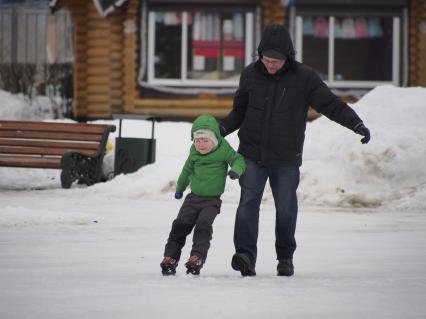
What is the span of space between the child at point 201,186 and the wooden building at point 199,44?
50.4 ft

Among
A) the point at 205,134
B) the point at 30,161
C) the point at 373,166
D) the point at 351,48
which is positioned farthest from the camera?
the point at 351,48

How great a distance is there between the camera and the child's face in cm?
729

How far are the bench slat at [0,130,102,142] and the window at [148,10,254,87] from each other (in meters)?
6.21

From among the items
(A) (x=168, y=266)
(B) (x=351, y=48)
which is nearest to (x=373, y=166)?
(A) (x=168, y=266)

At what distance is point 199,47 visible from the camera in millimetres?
23281

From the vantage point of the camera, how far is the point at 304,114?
7461 mm

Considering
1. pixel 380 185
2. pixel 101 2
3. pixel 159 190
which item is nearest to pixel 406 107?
pixel 380 185

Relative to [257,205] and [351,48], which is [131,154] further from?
[257,205]

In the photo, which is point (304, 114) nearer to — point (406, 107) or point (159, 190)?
point (159, 190)

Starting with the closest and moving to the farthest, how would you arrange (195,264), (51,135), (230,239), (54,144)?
(195,264) < (230,239) < (54,144) < (51,135)

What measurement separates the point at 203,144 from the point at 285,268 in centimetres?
97

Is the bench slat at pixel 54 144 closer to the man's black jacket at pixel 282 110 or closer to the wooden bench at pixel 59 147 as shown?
the wooden bench at pixel 59 147

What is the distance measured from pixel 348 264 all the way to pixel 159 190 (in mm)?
6519

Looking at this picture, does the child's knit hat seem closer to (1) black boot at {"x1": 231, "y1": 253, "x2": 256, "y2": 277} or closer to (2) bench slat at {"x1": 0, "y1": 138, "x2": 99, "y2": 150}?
(1) black boot at {"x1": 231, "y1": 253, "x2": 256, "y2": 277}
